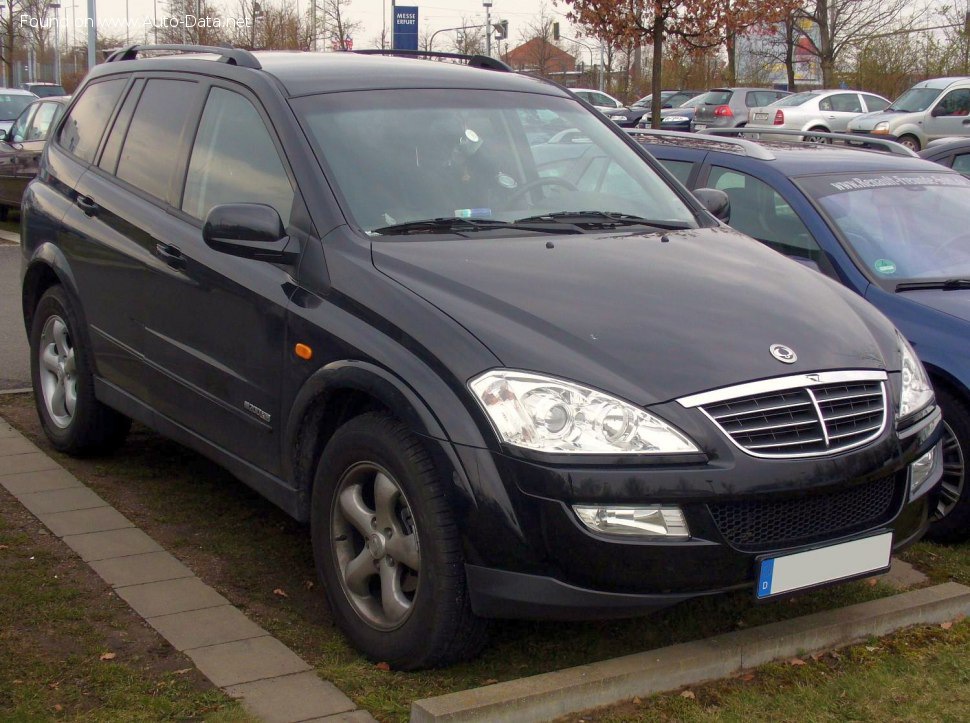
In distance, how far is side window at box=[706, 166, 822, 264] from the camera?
19.2ft

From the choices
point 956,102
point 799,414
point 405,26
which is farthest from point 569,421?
point 405,26

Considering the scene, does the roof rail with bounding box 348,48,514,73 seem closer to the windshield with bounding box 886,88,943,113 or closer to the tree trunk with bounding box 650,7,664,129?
the tree trunk with bounding box 650,7,664,129

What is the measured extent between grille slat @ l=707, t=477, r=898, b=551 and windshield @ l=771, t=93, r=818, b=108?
3046cm

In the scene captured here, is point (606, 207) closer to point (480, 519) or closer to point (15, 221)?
point (480, 519)

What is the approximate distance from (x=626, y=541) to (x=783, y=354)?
0.77m

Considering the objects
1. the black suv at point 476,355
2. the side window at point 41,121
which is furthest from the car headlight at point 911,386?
the side window at point 41,121

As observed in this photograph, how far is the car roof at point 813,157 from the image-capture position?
621 cm

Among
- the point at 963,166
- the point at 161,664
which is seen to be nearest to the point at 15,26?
the point at 963,166

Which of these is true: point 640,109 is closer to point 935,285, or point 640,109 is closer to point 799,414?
point 935,285

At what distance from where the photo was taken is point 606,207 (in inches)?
186

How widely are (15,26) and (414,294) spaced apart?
49.6 m

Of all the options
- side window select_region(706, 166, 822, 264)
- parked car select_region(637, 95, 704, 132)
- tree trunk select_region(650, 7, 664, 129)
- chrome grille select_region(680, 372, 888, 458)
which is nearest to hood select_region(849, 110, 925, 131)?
parked car select_region(637, 95, 704, 132)

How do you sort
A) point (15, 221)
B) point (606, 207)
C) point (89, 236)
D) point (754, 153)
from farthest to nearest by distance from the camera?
point (15, 221)
point (754, 153)
point (89, 236)
point (606, 207)

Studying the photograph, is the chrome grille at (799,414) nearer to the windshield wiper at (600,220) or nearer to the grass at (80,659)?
the windshield wiper at (600,220)
